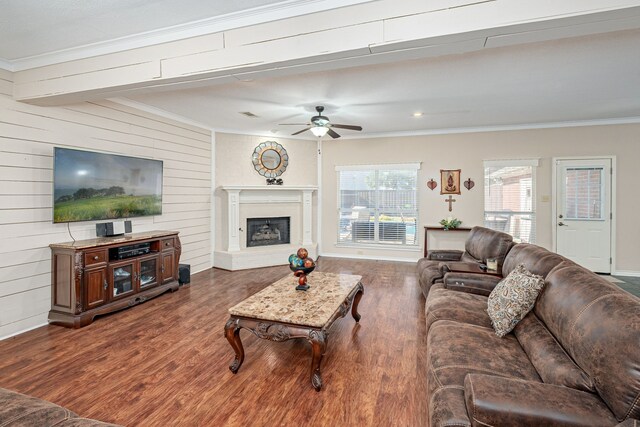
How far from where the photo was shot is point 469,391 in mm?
1319

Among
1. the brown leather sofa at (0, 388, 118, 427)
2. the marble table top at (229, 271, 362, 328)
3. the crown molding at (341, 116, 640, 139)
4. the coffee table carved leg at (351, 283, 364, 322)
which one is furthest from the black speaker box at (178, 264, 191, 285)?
the crown molding at (341, 116, 640, 139)

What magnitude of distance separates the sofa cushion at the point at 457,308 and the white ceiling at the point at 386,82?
7.42 ft

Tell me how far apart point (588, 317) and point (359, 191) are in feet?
17.7

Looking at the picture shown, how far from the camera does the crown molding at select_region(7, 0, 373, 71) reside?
2.11 metres

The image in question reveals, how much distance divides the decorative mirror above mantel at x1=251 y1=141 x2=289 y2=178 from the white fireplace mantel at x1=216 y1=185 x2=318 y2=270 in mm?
430

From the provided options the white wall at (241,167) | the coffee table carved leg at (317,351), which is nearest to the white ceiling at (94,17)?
the coffee table carved leg at (317,351)

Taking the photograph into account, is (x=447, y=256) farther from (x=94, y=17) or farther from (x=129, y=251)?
(x=94, y=17)

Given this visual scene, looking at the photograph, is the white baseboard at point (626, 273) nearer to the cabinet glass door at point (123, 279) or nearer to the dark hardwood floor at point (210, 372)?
the dark hardwood floor at point (210, 372)

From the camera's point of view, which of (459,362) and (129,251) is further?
(129,251)

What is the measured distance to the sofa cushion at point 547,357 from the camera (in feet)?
4.56

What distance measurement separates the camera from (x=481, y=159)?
19.5 ft

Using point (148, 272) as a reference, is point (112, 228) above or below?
above

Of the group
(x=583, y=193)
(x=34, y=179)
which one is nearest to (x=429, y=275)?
(x=583, y=193)

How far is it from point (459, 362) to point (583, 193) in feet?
18.1
